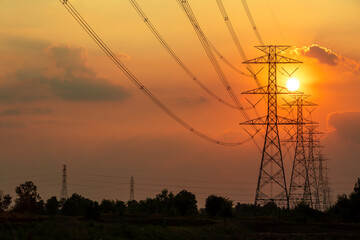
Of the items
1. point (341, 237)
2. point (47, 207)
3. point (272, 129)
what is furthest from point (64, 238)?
point (47, 207)

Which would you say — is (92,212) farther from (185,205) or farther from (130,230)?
(185,205)

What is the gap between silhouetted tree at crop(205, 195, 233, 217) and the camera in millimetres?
123188

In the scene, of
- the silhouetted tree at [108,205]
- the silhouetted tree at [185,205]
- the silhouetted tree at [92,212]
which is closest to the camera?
the silhouetted tree at [92,212]

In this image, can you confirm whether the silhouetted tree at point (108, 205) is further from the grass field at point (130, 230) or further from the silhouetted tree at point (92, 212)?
the grass field at point (130, 230)

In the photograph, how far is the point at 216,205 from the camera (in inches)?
4924

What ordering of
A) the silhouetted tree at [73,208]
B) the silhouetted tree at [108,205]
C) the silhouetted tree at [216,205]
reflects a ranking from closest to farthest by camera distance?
1. the silhouetted tree at [216,205]
2. the silhouetted tree at [73,208]
3. the silhouetted tree at [108,205]

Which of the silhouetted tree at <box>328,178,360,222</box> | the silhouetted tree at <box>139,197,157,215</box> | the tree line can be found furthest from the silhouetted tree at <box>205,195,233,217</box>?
the silhouetted tree at <box>139,197,157,215</box>

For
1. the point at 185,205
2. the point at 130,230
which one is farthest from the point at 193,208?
the point at 130,230

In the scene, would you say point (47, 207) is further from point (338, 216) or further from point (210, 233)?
point (210, 233)

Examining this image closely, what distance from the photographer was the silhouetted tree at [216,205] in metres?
123

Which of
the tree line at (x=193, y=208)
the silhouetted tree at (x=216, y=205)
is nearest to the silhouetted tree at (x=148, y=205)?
the tree line at (x=193, y=208)

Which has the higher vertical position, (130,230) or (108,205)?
(108,205)

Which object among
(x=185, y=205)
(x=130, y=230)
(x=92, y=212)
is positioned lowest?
(x=130, y=230)

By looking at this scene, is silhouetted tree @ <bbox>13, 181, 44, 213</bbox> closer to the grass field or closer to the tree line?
the tree line
